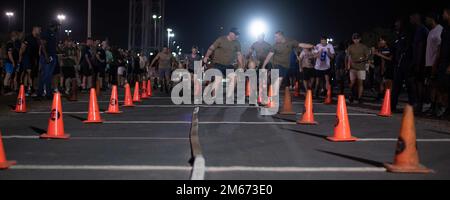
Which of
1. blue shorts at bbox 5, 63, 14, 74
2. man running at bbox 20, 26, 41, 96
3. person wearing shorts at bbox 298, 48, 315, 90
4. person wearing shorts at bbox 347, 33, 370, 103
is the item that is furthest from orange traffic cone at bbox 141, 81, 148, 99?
person wearing shorts at bbox 347, 33, 370, 103

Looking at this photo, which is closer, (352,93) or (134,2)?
(352,93)

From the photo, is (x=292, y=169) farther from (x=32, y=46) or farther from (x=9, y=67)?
(x=9, y=67)

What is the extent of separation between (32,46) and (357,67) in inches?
356

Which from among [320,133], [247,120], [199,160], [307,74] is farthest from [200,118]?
[307,74]

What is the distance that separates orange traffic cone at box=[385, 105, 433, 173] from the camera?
6445 mm

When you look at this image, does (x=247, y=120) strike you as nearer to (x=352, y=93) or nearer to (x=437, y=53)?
(x=437, y=53)

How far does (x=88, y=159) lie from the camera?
7.20 meters

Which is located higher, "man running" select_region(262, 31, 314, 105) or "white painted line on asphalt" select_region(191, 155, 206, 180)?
"man running" select_region(262, 31, 314, 105)

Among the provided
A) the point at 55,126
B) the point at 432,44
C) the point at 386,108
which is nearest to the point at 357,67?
the point at 432,44

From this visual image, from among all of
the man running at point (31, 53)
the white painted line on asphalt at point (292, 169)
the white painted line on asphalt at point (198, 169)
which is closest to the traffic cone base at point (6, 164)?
the white painted line on asphalt at point (198, 169)

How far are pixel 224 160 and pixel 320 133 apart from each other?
10.5 ft

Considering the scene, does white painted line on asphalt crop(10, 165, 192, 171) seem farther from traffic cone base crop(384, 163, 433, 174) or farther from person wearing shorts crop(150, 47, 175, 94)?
person wearing shorts crop(150, 47, 175, 94)
